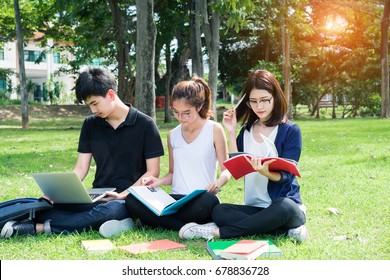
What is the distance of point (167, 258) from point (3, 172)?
16.1 feet

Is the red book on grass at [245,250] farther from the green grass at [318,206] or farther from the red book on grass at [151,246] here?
the red book on grass at [151,246]

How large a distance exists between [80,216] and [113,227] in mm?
263

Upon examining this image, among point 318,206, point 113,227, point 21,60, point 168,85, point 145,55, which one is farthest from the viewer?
point 168,85

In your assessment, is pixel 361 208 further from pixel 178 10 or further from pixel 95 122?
pixel 178 10

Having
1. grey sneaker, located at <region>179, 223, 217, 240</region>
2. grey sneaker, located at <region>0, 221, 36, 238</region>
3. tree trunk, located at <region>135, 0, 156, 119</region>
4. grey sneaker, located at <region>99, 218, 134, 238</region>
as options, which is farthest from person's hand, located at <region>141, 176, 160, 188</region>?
tree trunk, located at <region>135, 0, 156, 119</region>

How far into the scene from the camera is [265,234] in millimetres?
3805

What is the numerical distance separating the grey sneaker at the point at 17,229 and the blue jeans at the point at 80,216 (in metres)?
0.09

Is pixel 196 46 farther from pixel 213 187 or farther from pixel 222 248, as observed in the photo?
pixel 222 248

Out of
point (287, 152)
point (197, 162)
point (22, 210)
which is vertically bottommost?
point (22, 210)

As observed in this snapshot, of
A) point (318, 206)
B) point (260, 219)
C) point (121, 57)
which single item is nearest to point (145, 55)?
point (318, 206)

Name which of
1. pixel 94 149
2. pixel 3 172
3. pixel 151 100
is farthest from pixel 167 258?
pixel 151 100

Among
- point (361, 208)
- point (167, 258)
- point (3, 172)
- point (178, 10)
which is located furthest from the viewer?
point (178, 10)

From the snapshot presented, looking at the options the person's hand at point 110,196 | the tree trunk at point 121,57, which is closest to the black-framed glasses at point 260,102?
the person's hand at point 110,196

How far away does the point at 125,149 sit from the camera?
4.33 metres
